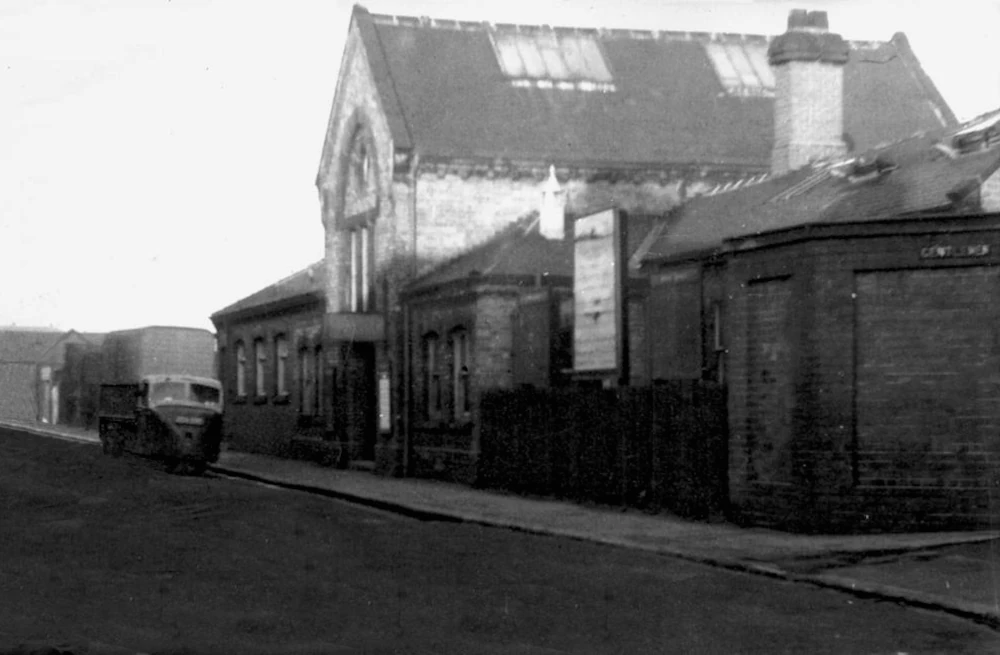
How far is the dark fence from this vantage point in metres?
21.8

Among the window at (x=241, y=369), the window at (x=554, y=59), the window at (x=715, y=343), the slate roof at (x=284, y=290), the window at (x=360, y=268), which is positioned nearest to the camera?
the window at (x=715, y=343)

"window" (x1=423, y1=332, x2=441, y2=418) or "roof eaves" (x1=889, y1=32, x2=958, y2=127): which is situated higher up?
"roof eaves" (x1=889, y1=32, x2=958, y2=127)


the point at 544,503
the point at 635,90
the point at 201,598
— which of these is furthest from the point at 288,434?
the point at 201,598

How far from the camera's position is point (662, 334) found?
25.9 meters

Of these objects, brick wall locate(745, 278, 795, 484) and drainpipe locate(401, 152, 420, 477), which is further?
drainpipe locate(401, 152, 420, 477)

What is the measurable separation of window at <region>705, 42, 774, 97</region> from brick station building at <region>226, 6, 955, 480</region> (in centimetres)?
5

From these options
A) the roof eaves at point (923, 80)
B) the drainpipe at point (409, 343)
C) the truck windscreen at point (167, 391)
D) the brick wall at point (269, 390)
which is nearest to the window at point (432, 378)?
the drainpipe at point (409, 343)

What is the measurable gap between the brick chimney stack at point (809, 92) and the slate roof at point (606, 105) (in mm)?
4387

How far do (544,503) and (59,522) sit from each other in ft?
26.3

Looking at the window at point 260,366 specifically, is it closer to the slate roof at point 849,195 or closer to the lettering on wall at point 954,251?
the slate roof at point 849,195

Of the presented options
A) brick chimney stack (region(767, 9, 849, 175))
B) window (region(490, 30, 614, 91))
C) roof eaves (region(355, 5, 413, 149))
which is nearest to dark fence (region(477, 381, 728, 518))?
brick chimney stack (region(767, 9, 849, 175))

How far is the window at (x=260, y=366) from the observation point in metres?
46.5

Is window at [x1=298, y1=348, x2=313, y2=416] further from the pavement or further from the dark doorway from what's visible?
the pavement

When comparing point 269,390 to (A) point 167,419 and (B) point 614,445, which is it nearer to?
(A) point 167,419
